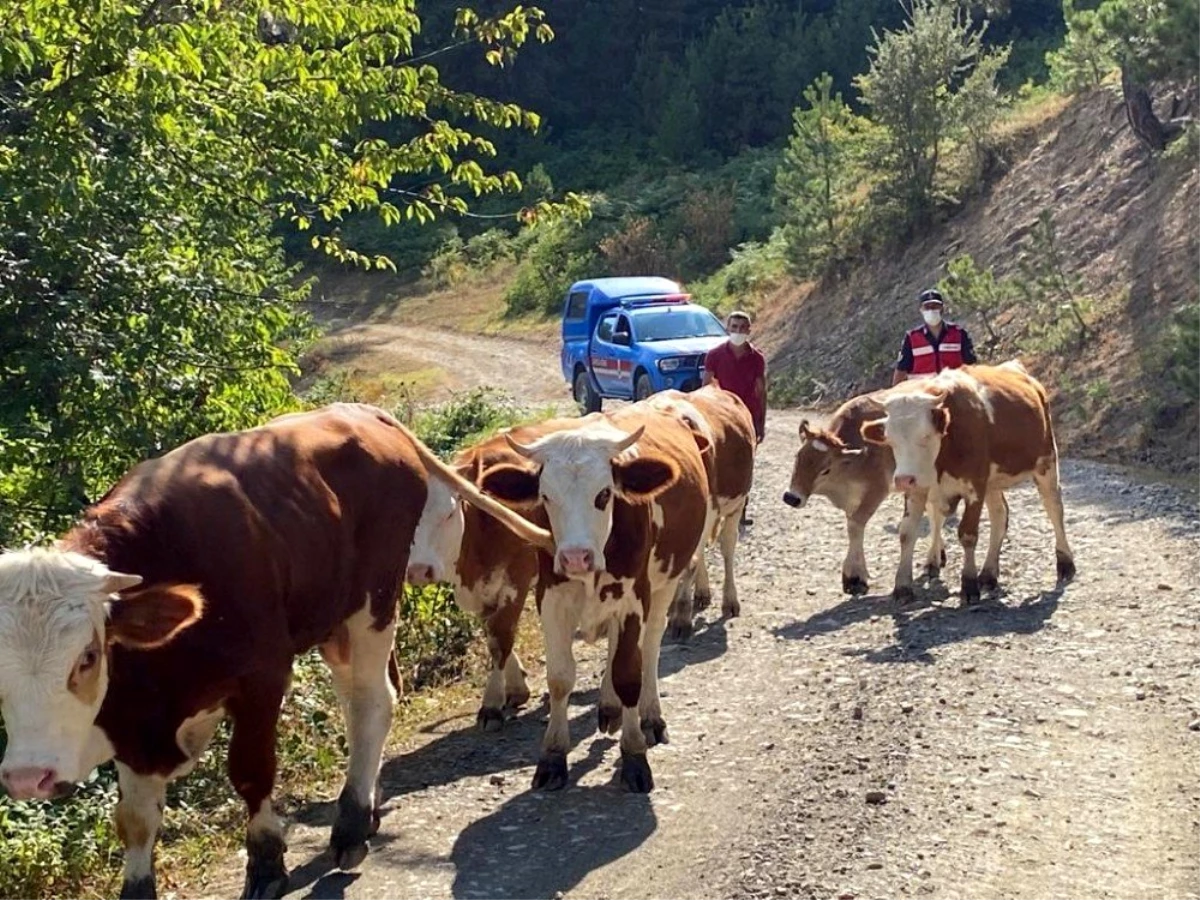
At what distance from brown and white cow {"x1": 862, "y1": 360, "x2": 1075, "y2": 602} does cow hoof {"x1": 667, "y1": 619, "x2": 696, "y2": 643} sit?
1.85 m

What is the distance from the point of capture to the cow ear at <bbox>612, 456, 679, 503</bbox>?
27.2ft

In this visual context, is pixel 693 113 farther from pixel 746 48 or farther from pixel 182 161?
pixel 182 161

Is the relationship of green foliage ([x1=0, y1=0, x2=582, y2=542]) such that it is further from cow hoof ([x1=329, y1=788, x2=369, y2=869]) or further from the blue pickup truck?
the blue pickup truck

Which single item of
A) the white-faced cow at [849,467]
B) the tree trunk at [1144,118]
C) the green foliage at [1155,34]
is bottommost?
the white-faced cow at [849,467]

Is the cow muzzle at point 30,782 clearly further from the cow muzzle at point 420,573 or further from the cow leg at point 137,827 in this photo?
the cow muzzle at point 420,573

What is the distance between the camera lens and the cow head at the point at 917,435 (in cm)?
1259

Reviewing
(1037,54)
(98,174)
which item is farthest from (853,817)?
(1037,54)

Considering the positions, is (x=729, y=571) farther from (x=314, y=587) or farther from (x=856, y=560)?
(x=314, y=587)

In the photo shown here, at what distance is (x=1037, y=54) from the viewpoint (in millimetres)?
52094

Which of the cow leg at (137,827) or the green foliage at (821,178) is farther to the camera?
the green foliage at (821,178)

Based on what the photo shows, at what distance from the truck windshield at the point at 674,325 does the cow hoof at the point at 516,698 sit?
53.6ft

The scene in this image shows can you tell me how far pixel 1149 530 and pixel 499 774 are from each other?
858 centimetres

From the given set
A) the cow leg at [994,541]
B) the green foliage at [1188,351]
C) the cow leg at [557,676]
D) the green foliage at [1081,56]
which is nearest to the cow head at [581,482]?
the cow leg at [557,676]

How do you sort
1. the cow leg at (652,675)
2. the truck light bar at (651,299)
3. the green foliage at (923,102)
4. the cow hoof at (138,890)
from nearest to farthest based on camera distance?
the cow hoof at (138,890) → the cow leg at (652,675) → the truck light bar at (651,299) → the green foliage at (923,102)
